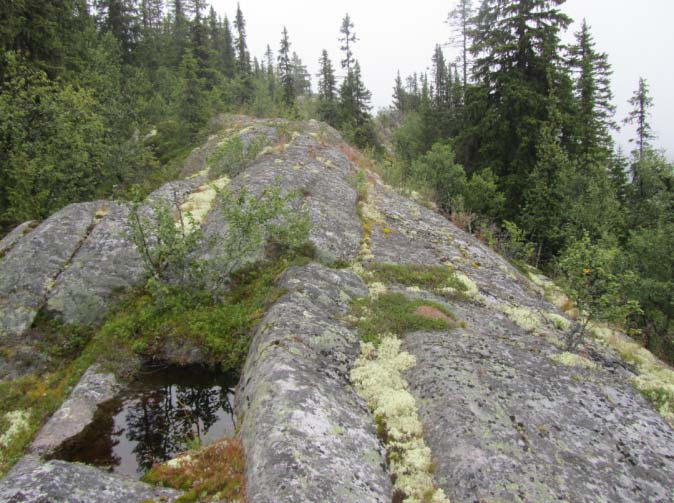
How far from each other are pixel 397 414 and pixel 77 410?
20.2 ft

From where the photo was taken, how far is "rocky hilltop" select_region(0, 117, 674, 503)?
571 cm

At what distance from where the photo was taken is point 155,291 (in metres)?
10.6

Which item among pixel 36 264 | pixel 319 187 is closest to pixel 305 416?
pixel 36 264

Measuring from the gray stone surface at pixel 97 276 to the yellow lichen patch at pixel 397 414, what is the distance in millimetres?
6914

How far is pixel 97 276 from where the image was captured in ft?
37.7

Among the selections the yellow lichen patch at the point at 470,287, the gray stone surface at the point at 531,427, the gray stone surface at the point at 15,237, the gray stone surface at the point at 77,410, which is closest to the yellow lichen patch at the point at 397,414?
the gray stone surface at the point at 531,427

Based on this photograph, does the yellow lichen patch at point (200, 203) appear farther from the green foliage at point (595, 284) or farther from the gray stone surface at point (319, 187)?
the green foliage at point (595, 284)

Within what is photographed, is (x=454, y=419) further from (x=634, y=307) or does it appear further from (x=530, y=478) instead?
(x=634, y=307)

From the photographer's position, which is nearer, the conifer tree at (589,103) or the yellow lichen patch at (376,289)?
the yellow lichen patch at (376,289)

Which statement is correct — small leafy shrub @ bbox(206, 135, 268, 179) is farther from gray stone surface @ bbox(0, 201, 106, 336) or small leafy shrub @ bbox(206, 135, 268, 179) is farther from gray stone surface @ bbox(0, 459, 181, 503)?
gray stone surface @ bbox(0, 459, 181, 503)

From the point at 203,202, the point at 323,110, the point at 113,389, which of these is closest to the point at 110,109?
the point at 203,202

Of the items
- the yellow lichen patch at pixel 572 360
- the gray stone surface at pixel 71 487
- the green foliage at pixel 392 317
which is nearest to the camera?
the gray stone surface at pixel 71 487

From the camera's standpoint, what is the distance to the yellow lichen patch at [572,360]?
30.5ft

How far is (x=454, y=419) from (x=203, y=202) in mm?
12409
